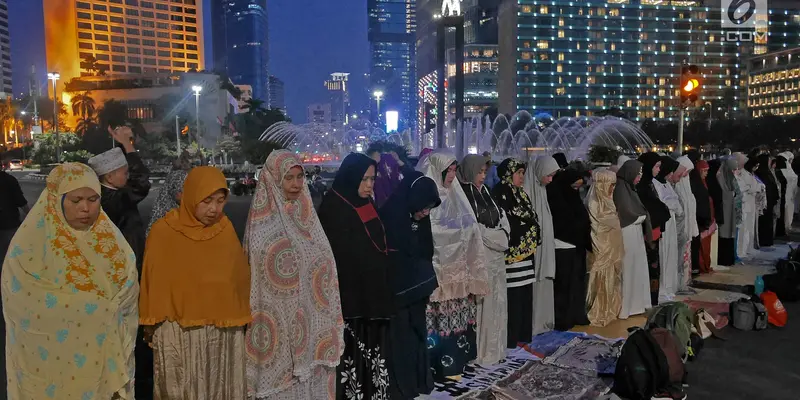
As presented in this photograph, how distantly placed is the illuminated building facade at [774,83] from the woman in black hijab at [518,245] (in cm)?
8426

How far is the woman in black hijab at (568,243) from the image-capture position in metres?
5.00

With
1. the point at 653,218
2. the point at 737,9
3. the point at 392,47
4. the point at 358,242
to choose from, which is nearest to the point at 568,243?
the point at 653,218

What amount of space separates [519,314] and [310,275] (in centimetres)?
230

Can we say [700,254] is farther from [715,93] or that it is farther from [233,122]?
[715,93]

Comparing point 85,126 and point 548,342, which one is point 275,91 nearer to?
point 85,126

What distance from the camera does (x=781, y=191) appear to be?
9969 mm

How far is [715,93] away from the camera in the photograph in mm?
81812

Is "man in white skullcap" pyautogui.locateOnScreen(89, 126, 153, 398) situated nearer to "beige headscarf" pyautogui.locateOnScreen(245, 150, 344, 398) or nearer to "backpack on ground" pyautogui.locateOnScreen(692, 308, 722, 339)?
"beige headscarf" pyautogui.locateOnScreen(245, 150, 344, 398)

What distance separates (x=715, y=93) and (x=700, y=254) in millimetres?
86436

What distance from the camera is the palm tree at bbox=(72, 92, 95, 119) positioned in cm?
5547


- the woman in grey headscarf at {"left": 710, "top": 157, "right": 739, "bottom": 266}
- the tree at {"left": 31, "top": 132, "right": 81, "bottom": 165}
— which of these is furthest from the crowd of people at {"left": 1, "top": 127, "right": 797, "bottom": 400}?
the tree at {"left": 31, "top": 132, "right": 81, "bottom": 165}

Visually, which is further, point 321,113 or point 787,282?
point 321,113

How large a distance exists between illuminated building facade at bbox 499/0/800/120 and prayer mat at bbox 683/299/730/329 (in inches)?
2852

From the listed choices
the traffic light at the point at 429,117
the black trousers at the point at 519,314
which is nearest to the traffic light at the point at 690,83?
the black trousers at the point at 519,314
